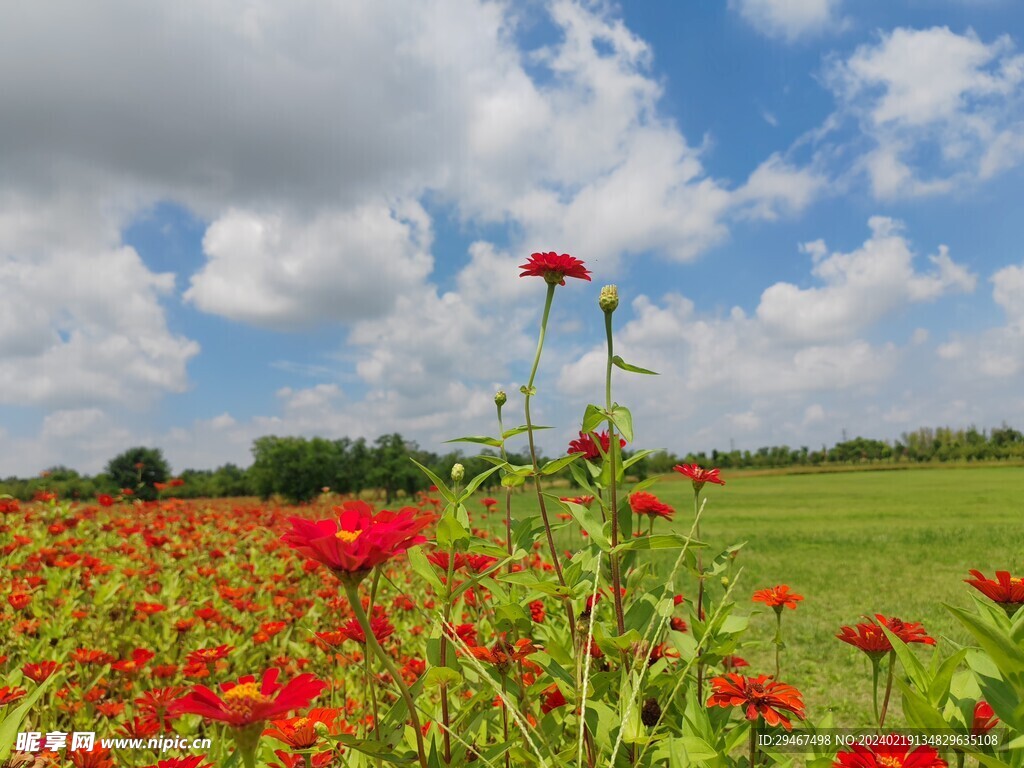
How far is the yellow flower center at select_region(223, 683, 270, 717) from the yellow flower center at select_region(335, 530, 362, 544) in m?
0.21

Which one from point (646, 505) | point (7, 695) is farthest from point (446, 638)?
point (7, 695)

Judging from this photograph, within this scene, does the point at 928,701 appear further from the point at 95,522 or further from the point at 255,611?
the point at 95,522

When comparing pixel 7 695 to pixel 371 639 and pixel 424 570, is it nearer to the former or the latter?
pixel 424 570

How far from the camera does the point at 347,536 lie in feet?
2.70

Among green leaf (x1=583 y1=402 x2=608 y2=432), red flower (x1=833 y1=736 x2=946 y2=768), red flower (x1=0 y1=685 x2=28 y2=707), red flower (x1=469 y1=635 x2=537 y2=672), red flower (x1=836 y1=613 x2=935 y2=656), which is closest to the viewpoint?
red flower (x1=833 y1=736 x2=946 y2=768)

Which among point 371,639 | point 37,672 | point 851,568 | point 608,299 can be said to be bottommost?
point 851,568

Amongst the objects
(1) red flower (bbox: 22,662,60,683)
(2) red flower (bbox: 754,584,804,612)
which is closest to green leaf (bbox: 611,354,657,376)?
(2) red flower (bbox: 754,584,804,612)

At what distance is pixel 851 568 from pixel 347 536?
25.9 feet

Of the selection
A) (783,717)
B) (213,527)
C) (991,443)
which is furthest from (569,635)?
(991,443)

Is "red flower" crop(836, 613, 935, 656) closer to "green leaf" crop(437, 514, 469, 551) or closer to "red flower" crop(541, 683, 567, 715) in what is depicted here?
"red flower" crop(541, 683, 567, 715)

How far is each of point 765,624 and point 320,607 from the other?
12.4ft

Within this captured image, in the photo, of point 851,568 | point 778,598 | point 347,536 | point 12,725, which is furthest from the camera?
point 851,568

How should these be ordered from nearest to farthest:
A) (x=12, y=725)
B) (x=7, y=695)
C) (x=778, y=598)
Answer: (x=12, y=725) < (x=7, y=695) < (x=778, y=598)

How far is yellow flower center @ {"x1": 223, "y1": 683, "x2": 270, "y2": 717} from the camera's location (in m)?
0.74
